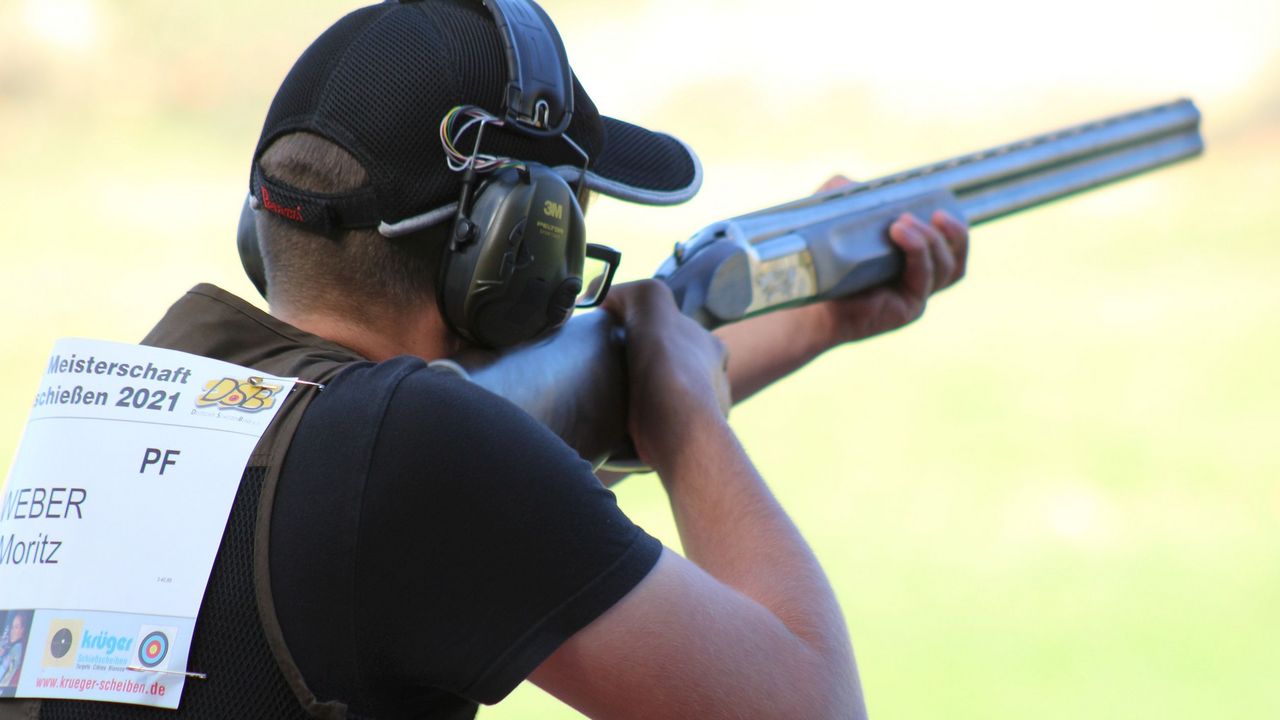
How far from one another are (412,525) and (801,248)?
4.82 ft

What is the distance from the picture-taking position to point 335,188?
1.50 m

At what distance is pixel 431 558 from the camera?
1.25m

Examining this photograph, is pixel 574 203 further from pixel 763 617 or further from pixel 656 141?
pixel 763 617

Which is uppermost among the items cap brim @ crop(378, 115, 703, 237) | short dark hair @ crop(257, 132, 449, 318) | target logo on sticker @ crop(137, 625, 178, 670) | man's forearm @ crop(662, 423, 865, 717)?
cap brim @ crop(378, 115, 703, 237)

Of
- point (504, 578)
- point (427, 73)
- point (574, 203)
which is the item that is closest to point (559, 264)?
point (574, 203)

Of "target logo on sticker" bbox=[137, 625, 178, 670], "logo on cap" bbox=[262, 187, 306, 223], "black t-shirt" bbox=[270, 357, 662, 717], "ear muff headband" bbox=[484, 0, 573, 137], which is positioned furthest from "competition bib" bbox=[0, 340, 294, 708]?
"ear muff headband" bbox=[484, 0, 573, 137]

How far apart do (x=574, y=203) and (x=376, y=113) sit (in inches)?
10.7

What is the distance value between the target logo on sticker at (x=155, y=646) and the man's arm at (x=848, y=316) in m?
1.64

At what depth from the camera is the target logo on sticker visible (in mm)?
1277

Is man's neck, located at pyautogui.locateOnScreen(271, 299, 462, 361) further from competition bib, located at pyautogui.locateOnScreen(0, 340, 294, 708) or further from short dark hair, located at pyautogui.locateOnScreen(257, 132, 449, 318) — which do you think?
competition bib, located at pyautogui.locateOnScreen(0, 340, 294, 708)

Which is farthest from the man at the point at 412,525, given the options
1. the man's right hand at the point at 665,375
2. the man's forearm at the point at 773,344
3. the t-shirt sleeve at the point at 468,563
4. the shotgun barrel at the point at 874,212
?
the man's forearm at the point at 773,344

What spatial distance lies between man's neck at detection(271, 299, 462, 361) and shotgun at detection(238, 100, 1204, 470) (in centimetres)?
6

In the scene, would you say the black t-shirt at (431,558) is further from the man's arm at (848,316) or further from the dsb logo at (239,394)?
the man's arm at (848,316)

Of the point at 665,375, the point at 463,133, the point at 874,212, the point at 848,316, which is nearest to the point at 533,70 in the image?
the point at 463,133
